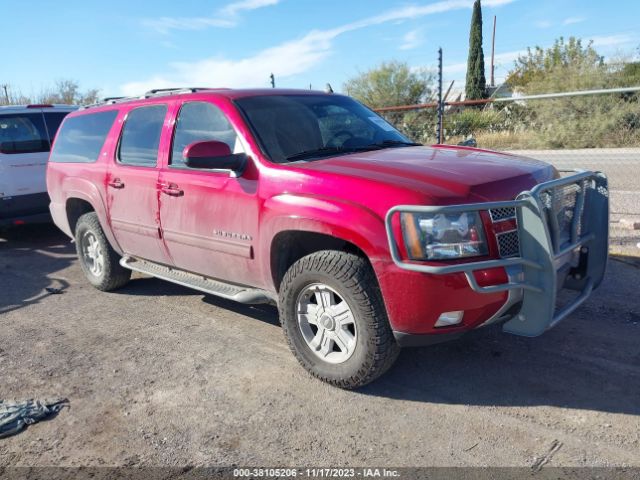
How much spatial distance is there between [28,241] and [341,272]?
7053mm

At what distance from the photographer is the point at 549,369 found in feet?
12.3

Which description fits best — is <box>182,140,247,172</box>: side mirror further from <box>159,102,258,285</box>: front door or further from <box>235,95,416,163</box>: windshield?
<box>235,95,416,163</box>: windshield

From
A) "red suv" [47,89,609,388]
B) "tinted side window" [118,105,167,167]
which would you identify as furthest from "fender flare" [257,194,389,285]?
"tinted side window" [118,105,167,167]

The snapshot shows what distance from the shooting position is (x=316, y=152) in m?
4.14

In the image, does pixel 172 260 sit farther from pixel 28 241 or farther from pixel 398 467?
pixel 28 241

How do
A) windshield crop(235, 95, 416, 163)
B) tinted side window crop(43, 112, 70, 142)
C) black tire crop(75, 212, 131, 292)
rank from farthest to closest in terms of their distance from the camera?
tinted side window crop(43, 112, 70, 142), black tire crop(75, 212, 131, 292), windshield crop(235, 95, 416, 163)

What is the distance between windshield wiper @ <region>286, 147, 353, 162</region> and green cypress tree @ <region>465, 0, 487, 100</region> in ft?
118

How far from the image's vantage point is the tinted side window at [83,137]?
5.65 m

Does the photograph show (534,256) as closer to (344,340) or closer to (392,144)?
(344,340)

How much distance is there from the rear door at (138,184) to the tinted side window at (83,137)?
16.5 inches

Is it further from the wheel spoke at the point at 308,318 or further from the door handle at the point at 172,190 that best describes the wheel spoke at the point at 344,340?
the door handle at the point at 172,190

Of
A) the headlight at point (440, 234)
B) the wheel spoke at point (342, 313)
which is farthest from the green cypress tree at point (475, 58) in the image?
the headlight at point (440, 234)

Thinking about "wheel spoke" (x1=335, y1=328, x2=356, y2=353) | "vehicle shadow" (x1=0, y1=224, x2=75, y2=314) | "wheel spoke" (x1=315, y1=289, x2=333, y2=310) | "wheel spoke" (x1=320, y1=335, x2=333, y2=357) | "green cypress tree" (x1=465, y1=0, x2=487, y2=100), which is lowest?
"vehicle shadow" (x1=0, y1=224, x2=75, y2=314)

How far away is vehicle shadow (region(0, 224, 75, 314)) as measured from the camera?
19.7 ft
